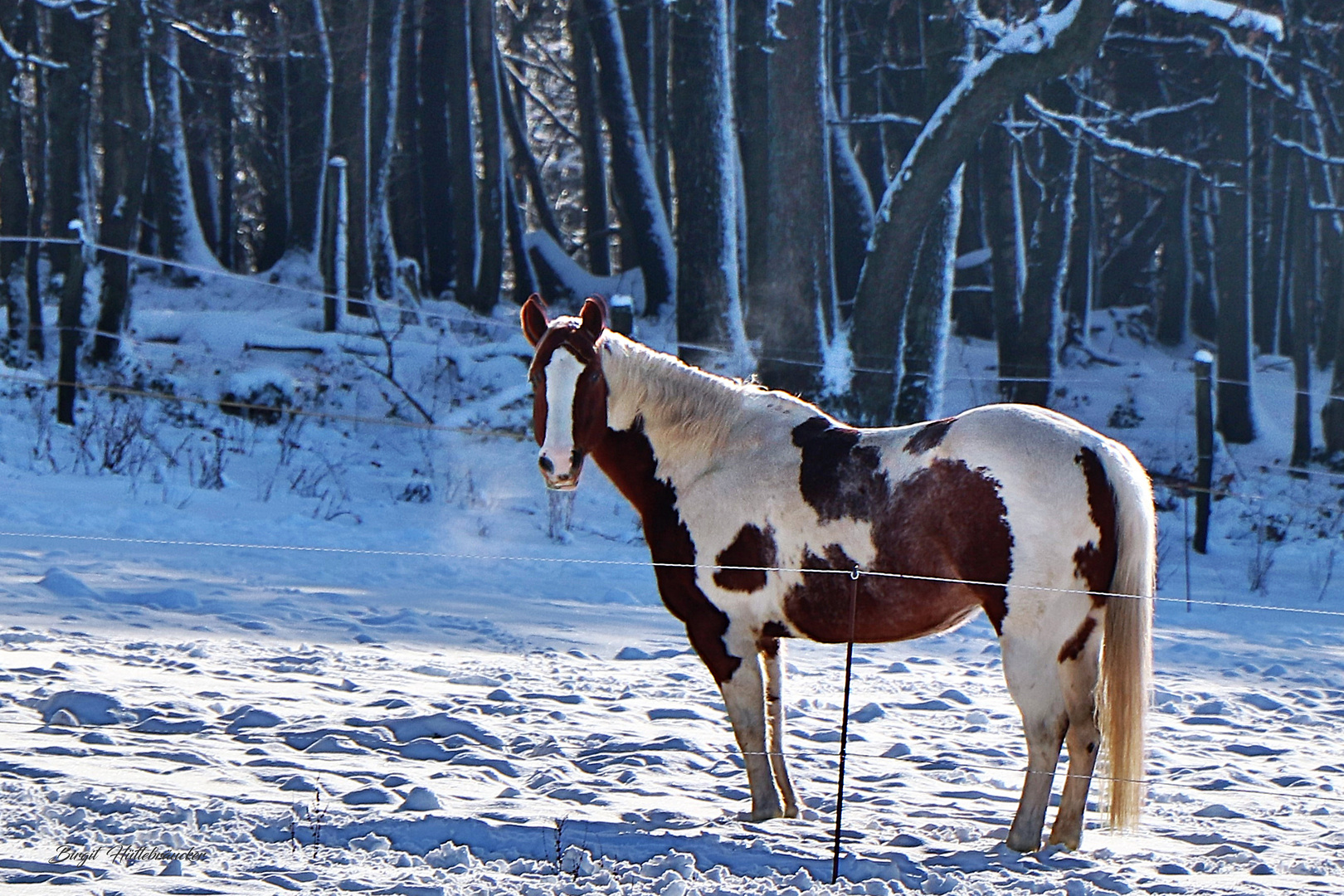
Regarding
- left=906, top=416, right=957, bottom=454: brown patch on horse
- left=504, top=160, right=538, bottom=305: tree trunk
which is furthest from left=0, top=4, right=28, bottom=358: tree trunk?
left=906, top=416, right=957, bottom=454: brown patch on horse

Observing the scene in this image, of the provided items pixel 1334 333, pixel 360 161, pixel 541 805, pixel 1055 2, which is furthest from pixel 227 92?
pixel 541 805

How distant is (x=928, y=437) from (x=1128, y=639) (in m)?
0.89

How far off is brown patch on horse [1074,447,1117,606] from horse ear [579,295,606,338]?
1.70m

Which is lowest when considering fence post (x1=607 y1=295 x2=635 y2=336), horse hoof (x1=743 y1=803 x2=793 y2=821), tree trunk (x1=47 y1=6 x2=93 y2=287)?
horse hoof (x1=743 y1=803 x2=793 y2=821)

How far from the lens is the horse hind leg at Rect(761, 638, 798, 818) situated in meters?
4.96

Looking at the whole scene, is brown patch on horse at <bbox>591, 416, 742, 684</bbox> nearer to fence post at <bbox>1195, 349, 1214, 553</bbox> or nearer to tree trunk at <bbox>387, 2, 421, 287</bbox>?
fence post at <bbox>1195, 349, 1214, 553</bbox>

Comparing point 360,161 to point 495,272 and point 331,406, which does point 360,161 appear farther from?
point 331,406

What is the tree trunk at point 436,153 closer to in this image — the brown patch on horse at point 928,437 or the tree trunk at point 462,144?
the tree trunk at point 462,144

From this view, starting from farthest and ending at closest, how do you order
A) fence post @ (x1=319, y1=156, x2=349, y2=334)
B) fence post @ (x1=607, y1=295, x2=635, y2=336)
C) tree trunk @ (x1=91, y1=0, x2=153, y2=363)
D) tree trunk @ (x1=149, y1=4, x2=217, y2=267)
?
tree trunk @ (x1=149, y1=4, x2=217, y2=267) → fence post @ (x1=319, y1=156, x2=349, y2=334) → tree trunk @ (x1=91, y1=0, x2=153, y2=363) → fence post @ (x1=607, y1=295, x2=635, y2=336)

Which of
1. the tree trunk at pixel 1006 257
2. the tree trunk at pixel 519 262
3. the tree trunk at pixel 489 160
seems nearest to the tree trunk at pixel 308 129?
the tree trunk at pixel 489 160

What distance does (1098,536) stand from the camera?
4.40 m

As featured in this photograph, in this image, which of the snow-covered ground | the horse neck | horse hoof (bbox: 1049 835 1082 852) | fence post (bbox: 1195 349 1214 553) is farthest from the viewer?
fence post (bbox: 1195 349 1214 553)

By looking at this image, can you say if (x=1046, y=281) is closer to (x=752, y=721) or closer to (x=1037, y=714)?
(x=752, y=721)

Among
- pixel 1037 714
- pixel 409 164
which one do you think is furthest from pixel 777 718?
pixel 409 164
